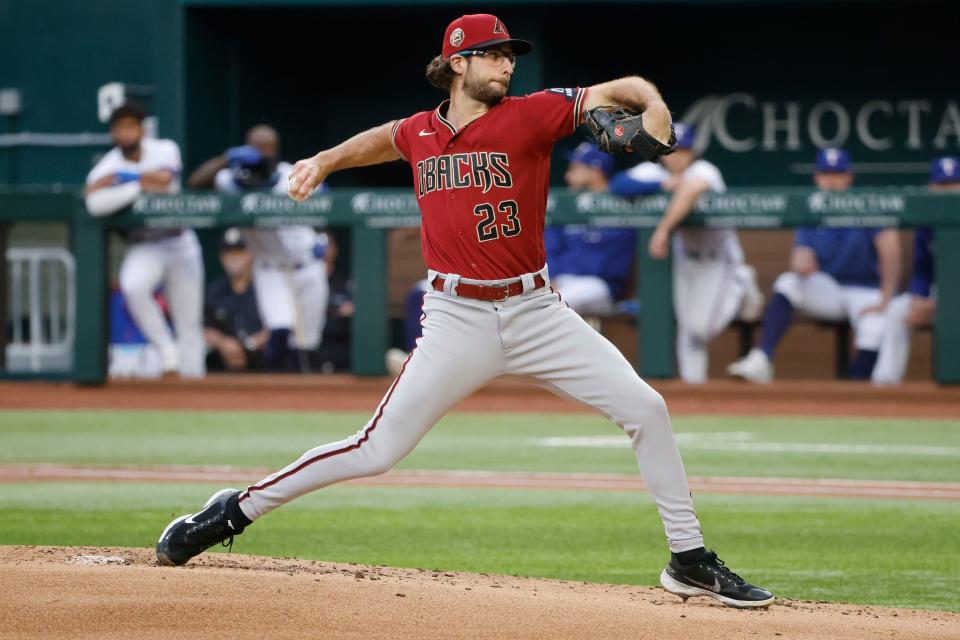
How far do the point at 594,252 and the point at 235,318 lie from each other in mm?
3082

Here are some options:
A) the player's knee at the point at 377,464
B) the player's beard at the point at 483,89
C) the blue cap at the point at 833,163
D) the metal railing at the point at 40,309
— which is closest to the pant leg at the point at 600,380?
the player's knee at the point at 377,464

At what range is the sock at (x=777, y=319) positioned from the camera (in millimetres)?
12109

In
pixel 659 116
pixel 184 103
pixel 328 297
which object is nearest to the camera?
pixel 659 116

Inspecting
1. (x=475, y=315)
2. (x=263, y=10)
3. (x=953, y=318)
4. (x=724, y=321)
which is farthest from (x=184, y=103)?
(x=475, y=315)

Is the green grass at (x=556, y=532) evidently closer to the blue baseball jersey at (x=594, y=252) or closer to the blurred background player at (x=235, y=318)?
the blue baseball jersey at (x=594, y=252)

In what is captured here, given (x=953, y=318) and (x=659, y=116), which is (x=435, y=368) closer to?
(x=659, y=116)

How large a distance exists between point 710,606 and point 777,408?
7474mm

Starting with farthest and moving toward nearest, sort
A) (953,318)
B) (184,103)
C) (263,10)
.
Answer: (263,10) → (184,103) → (953,318)

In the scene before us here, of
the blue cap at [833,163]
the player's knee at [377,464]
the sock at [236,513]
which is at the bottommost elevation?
the sock at [236,513]

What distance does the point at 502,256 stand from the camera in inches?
188

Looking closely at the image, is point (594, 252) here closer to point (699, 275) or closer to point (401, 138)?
point (699, 275)

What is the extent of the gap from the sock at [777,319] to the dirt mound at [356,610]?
7302 millimetres

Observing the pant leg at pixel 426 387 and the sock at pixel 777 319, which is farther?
the sock at pixel 777 319

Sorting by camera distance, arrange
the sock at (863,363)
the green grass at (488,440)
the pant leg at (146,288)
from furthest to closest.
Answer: the pant leg at (146,288), the sock at (863,363), the green grass at (488,440)
